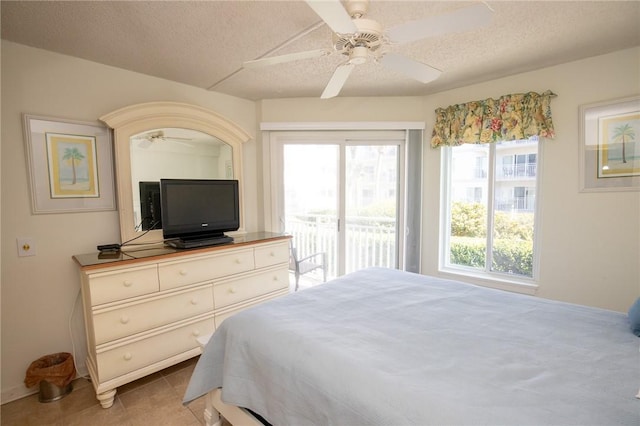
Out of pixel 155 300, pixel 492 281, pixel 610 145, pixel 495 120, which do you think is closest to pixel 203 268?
pixel 155 300

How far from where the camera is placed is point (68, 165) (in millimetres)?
2191

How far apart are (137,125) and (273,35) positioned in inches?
53.7

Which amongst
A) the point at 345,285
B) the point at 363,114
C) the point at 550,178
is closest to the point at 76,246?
the point at 345,285

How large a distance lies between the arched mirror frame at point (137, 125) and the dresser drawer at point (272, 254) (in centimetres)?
87

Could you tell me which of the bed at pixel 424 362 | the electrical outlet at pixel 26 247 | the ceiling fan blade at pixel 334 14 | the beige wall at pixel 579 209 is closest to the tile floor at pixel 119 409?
the bed at pixel 424 362

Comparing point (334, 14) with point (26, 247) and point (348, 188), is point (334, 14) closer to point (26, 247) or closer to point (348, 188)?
point (348, 188)

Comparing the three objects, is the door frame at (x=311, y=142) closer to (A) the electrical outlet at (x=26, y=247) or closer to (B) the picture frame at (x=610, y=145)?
(B) the picture frame at (x=610, y=145)

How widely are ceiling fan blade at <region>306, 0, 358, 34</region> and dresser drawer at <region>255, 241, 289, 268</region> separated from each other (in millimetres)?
1941

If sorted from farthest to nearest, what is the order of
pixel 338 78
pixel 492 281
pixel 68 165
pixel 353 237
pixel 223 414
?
pixel 353 237 < pixel 492 281 < pixel 68 165 < pixel 338 78 < pixel 223 414

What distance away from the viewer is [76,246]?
225 centimetres

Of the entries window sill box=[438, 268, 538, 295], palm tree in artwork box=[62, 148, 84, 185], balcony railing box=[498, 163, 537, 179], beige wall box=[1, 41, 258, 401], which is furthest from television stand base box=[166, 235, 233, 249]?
balcony railing box=[498, 163, 537, 179]

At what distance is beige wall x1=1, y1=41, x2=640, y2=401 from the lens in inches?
79.2

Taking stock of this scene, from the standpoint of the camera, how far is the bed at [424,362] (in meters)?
0.92

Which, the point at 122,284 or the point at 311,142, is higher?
the point at 311,142
